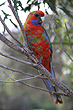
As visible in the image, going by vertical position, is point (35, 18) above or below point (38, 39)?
above

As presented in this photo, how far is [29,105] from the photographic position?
616 cm

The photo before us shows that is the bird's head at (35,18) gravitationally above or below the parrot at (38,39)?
above

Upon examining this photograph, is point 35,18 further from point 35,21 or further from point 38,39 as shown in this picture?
point 38,39

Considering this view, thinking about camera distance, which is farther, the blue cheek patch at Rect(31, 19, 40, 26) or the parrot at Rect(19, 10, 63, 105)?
the blue cheek patch at Rect(31, 19, 40, 26)

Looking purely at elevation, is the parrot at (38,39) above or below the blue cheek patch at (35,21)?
below

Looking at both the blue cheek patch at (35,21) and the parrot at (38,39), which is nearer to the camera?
the parrot at (38,39)

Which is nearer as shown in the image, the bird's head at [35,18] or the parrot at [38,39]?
the parrot at [38,39]

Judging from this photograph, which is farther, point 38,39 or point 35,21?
point 35,21

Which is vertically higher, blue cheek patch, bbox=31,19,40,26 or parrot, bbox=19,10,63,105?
blue cheek patch, bbox=31,19,40,26

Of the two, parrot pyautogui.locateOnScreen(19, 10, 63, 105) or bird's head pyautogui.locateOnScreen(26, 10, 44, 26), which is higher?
bird's head pyautogui.locateOnScreen(26, 10, 44, 26)

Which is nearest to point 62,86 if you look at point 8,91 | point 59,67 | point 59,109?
point 59,67

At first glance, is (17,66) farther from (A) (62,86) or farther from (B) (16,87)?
(A) (62,86)

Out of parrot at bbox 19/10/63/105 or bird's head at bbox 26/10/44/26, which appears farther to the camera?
bird's head at bbox 26/10/44/26

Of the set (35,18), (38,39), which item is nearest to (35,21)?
(35,18)
